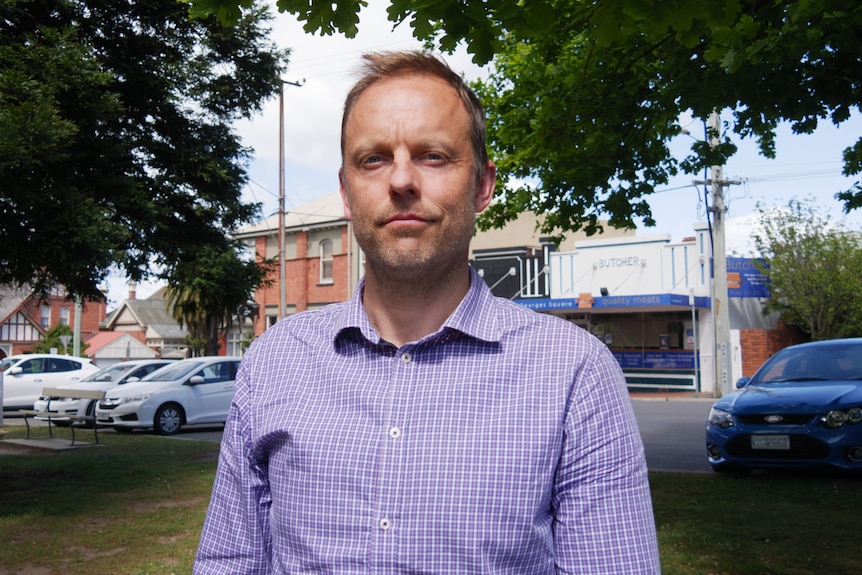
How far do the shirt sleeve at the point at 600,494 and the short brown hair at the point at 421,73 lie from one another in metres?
0.64

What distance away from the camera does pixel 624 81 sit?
8.31 m

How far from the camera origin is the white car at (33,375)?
2350 centimetres

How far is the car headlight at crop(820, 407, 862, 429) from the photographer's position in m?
9.68

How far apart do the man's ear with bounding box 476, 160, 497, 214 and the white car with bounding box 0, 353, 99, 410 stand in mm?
23376

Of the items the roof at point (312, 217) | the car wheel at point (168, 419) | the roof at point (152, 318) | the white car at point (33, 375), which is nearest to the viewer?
the car wheel at point (168, 419)

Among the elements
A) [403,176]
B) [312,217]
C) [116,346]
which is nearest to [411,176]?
[403,176]

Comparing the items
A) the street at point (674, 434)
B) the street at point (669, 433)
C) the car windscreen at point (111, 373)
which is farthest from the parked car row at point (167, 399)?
the street at point (674, 434)

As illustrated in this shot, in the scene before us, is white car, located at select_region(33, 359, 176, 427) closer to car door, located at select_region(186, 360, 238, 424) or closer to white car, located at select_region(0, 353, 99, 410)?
car door, located at select_region(186, 360, 238, 424)

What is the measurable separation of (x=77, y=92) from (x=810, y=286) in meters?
27.4

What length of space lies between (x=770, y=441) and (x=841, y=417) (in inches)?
32.0

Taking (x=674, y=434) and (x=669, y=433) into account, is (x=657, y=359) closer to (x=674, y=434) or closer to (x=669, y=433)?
(x=669, y=433)

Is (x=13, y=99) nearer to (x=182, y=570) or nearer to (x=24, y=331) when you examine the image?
(x=182, y=570)

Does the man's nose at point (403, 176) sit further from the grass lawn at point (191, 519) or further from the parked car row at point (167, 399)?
the parked car row at point (167, 399)

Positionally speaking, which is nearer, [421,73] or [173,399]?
[421,73]
